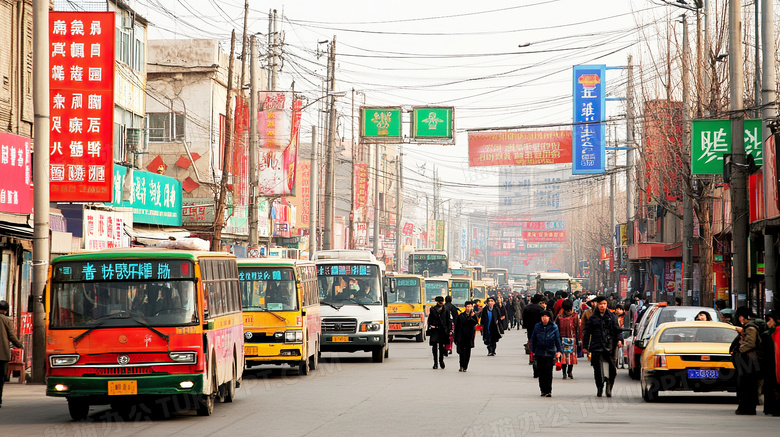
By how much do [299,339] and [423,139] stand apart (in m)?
17.5

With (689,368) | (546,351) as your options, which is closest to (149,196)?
(546,351)

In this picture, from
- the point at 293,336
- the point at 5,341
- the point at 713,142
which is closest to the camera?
the point at 5,341

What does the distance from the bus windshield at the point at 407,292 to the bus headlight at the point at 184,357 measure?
24967 millimetres

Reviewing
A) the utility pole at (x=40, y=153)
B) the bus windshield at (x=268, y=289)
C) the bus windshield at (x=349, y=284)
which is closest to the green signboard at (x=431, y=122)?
the bus windshield at (x=349, y=284)

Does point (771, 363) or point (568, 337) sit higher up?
point (771, 363)

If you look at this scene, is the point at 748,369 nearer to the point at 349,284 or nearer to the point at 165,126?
the point at 349,284

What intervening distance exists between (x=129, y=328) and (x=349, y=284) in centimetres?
1422

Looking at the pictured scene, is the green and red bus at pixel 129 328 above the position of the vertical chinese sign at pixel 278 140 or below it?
below

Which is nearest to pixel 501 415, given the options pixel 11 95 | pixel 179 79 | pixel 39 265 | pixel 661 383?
pixel 661 383

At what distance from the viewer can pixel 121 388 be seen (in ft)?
45.5

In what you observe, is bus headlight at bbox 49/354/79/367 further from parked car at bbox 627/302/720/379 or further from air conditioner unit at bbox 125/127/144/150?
air conditioner unit at bbox 125/127/144/150

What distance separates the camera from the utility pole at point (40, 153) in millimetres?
19797

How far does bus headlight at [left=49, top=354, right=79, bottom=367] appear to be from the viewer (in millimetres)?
13898

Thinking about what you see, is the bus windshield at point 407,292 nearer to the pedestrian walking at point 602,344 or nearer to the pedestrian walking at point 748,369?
the pedestrian walking at point 602,344
